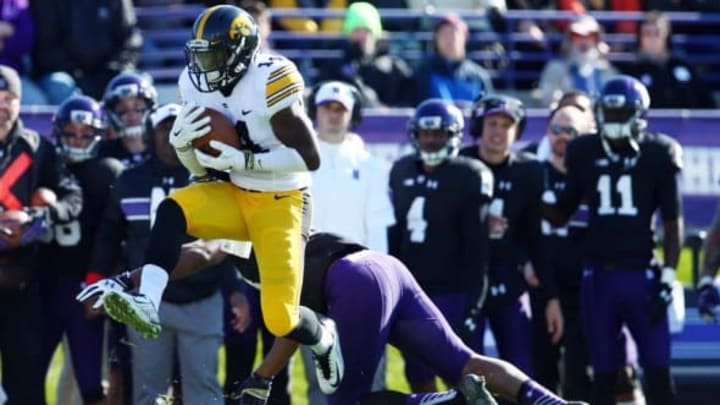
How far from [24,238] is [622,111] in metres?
3.10

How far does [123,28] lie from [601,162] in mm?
4895

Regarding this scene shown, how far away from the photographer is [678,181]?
10.6 meters

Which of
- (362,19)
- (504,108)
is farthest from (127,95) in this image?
(362,19)

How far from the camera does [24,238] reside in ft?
33.8

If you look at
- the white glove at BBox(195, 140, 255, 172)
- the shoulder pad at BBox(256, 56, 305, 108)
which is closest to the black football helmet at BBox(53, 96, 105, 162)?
the shoulder pad at BBox(256, 56, 305, 108)

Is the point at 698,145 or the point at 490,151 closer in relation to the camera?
the point at 490,151

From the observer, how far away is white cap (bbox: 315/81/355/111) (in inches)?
430

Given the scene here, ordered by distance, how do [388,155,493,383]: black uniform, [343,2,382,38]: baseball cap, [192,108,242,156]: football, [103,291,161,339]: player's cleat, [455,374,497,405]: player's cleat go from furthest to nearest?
[343,2,382,38]: baseball cap → [388,155,493,383]: black uniform → [192,108,242,156]: football → [103,291,161,339]: player's cleat → [455,374,497,405]: player's cleat

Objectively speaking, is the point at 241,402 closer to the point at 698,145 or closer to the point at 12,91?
the point at 12,91

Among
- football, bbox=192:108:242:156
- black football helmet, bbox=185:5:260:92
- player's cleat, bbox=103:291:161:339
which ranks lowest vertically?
player's cleat, bbox=103:291:161:339

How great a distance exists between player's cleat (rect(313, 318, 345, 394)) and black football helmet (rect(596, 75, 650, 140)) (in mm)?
2478

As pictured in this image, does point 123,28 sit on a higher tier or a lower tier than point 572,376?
higher

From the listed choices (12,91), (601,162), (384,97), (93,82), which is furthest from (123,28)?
(601,162)

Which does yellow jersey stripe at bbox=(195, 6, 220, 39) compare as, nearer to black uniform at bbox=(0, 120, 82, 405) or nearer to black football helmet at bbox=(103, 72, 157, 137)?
black uniform at bbox=(0, 120, 82, 405)
